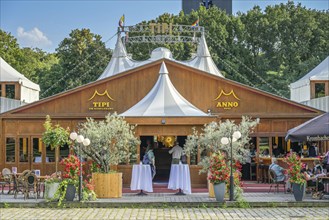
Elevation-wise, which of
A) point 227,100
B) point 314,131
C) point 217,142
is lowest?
point 217,142

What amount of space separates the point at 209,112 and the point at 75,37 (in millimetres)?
26955

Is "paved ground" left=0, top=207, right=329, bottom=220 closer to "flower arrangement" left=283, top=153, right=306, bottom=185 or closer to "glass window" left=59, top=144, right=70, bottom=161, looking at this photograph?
"flower arrangement" left=283, top=153, right=306, bottom=185

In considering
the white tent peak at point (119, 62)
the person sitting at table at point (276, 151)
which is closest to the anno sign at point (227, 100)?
the person sitting at table at point (276, 151)

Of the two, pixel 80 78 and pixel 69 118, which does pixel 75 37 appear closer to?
pixel 80 78

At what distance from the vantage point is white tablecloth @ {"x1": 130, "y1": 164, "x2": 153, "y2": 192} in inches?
800

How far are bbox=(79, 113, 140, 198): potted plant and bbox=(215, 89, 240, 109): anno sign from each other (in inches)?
276

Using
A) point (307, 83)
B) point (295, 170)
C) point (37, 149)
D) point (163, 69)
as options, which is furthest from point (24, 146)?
point (307, 83)

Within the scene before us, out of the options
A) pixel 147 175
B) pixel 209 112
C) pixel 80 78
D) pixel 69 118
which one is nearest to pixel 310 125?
pixel 147 175

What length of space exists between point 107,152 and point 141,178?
4.64ft

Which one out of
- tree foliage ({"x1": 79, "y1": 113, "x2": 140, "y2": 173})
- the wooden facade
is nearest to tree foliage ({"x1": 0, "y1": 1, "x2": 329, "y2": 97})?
the wooden facade

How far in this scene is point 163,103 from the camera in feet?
82.5

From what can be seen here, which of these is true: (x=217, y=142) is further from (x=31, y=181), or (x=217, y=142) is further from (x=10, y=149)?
(x=10, y=149)

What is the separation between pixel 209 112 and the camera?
2666 centimetres

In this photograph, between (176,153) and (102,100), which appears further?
(102,100)
